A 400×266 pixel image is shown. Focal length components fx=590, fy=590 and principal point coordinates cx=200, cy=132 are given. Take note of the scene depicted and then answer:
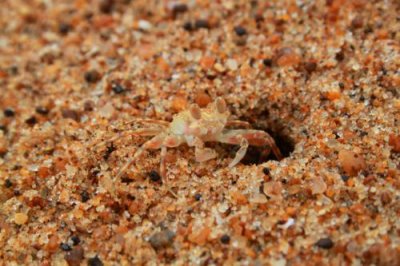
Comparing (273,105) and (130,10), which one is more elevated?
(130,10)

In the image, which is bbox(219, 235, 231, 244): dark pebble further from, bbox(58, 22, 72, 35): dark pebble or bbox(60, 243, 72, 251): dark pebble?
bbox(58, 22, 72, 35): dark pebble

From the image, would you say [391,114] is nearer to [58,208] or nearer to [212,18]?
[212,18]

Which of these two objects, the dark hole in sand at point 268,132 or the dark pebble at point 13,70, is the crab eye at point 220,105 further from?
the dark pebble at point 13,70

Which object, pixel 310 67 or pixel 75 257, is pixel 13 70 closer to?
pixel 75 257

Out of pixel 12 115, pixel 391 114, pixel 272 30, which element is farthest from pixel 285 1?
pixel 12 115

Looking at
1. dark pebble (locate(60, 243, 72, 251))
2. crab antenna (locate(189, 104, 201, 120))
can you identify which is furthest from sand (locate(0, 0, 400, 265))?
crab antenna (locate(189, 104, 201, 120))

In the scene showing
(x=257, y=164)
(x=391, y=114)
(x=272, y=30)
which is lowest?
(x=257, y=164)

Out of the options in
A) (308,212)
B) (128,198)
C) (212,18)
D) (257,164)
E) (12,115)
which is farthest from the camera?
(212,18)
